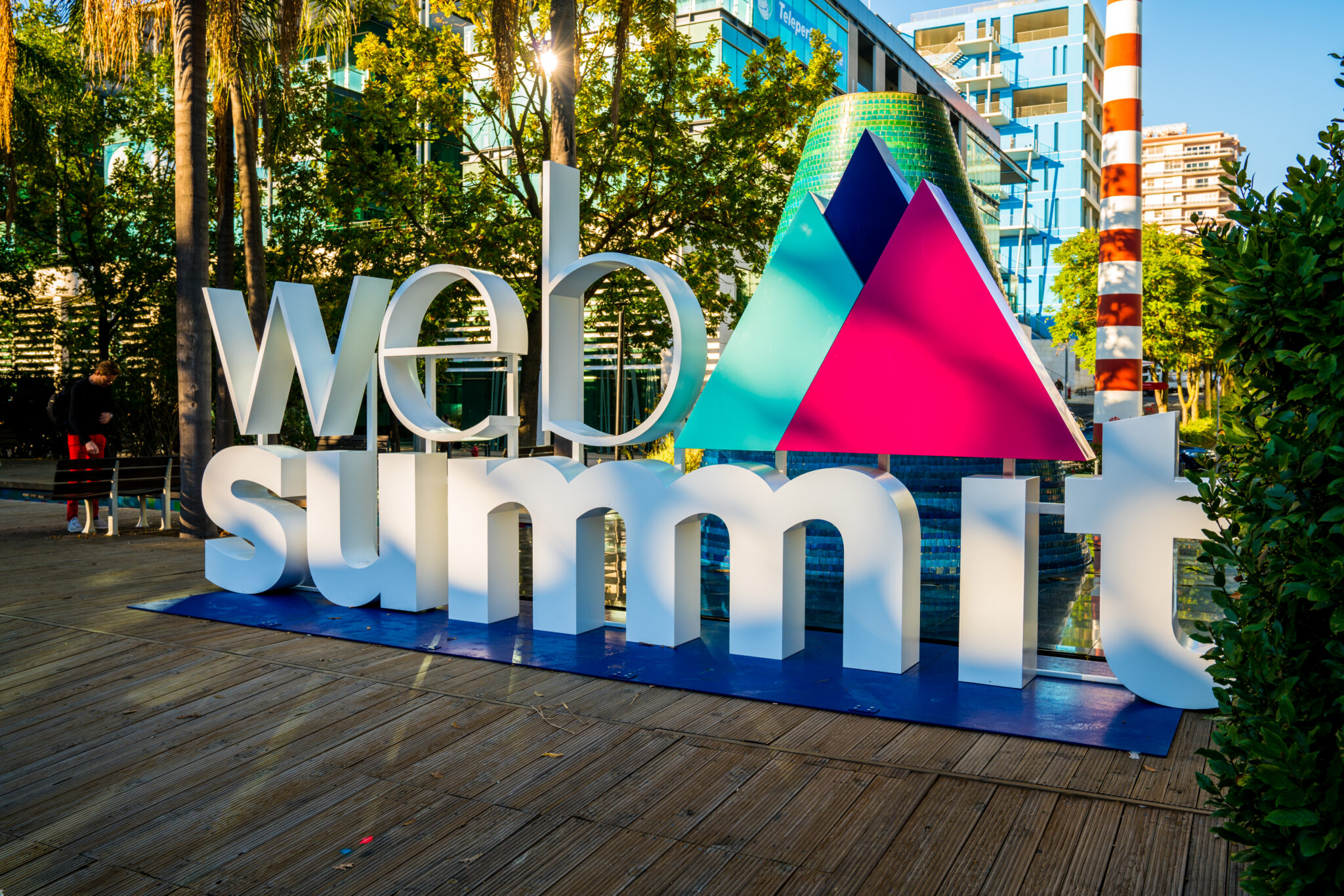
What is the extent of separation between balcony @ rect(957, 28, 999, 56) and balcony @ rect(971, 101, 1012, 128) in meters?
3.98

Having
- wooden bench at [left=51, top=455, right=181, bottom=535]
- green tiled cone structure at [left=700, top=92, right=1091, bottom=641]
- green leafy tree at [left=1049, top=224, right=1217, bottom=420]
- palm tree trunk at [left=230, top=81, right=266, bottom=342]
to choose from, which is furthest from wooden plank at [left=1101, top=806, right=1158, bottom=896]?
green leafy tree at [left=1049, top=224, right=1217, bottom=420]

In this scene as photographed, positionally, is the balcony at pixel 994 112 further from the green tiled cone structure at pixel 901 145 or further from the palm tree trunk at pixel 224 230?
the green tiled cone structure at pixel 901 145

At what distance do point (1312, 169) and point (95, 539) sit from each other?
469 inches

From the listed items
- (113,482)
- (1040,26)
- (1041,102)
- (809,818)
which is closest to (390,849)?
(809,818)

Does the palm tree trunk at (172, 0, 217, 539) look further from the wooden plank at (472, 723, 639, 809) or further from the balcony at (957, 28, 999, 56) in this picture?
the balcony at (957, 28, 999, 56)

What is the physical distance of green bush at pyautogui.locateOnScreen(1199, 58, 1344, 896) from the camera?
81.5 inches

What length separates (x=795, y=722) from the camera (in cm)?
472

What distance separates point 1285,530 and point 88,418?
12.5 meters

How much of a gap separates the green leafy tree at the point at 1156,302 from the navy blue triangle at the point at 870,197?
22187 mm

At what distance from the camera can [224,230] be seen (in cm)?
1362

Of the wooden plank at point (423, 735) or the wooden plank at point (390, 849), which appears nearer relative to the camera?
the wooden plank at point (390, 849)

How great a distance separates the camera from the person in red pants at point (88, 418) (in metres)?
11.5

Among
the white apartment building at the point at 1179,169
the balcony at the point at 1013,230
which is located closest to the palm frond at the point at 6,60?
the balcony at the point at 1013,230

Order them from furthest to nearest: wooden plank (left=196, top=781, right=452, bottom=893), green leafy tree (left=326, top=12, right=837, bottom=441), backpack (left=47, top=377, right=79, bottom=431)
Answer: green leafy tree (left=326, top=12, right=837, bottom=441), backpack (left=47, top=377, right=79, bottom=431), wooden plank (left=196, top=781, right=452, bottom=893)
